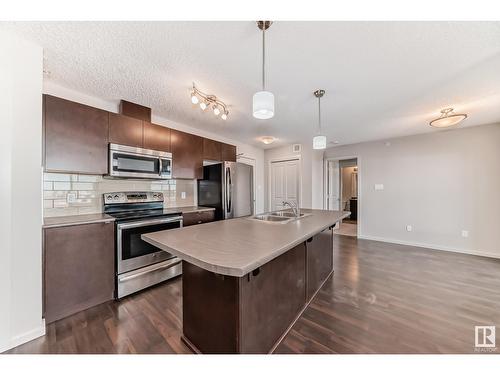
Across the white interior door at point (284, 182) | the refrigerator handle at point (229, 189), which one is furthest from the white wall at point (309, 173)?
the refrigerator handle at point (229, 189)

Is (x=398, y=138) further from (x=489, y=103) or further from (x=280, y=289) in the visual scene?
(x=280, y=289)

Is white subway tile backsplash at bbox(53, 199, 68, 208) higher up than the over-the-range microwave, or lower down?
lower down

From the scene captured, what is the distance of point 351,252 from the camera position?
12.2 ft

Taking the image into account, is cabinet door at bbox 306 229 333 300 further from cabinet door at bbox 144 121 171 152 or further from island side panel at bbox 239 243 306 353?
cabinet door at bbox 144 121 171 152

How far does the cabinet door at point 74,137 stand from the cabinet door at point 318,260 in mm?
2485

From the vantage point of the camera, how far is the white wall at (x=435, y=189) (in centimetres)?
345

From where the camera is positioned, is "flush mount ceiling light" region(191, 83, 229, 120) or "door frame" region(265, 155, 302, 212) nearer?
"flush mount ceiling light" region(191, 83, 229, 120)

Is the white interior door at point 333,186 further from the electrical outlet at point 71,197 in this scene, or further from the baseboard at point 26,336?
the baseboard at point 26,336

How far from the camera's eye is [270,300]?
1406mm

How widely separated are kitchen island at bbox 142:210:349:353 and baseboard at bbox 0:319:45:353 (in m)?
1.19

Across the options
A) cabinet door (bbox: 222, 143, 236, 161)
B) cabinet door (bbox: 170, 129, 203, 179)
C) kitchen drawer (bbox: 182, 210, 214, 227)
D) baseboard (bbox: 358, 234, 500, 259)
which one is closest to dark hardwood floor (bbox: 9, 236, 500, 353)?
kitchen drawer (bbox: 182, 210, 214, 227)

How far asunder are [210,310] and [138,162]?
2.02 metres

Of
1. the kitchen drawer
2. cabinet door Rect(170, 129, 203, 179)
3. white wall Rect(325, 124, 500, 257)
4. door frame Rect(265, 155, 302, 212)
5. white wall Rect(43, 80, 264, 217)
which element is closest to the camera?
white wall Rect(43, 80, 264, 217)

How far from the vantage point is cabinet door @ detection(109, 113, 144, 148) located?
7.43 feet
